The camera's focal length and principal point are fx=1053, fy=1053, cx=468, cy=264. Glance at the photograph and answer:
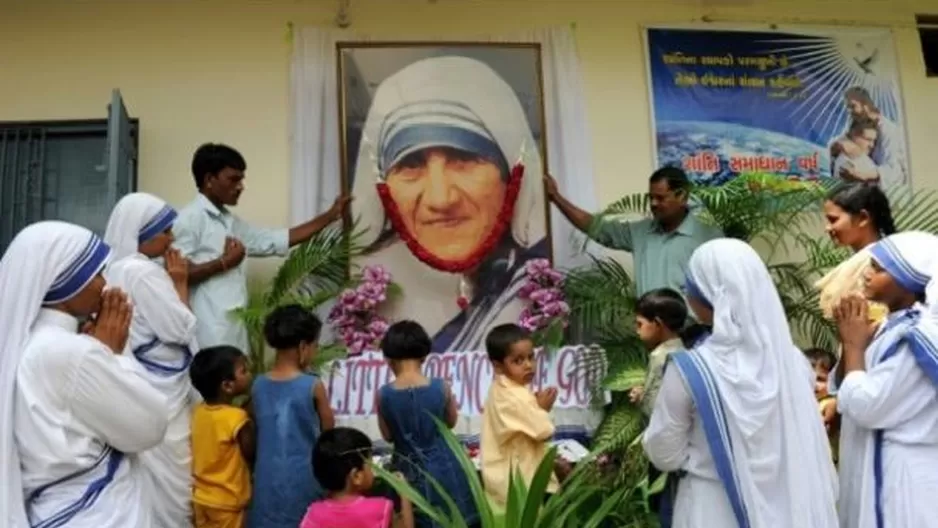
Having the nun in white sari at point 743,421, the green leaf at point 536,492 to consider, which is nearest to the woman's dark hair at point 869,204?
the nun in white sari at point 743,421

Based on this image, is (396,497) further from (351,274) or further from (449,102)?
(449,102)

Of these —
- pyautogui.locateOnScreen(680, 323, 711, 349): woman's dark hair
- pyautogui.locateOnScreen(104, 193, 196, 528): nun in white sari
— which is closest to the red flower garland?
pyautogui.locateOnScreen(104, 193, 196, 528): nun in white sari

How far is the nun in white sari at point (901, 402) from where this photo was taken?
2865mm

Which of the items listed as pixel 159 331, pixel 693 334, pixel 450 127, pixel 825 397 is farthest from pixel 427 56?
pixel 825 397

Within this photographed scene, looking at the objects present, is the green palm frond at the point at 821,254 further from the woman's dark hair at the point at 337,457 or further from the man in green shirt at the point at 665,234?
the woman's dark hair at the point at 337,457

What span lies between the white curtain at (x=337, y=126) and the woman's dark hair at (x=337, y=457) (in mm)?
2167

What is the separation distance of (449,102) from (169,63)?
4.91ft

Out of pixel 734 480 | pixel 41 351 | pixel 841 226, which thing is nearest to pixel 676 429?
pixel 734 480

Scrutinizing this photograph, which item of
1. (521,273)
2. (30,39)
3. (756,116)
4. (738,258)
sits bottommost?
(738,258)

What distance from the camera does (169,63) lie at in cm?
557

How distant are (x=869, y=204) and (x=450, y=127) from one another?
2.48 meters

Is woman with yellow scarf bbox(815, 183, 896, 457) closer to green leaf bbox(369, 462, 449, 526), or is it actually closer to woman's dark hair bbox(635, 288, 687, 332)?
woman's dark hair bbox(635, 288, 687, 332)

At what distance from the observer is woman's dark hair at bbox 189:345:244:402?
12.1ft

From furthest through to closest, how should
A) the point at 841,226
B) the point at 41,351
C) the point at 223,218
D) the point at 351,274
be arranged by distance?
1. the point at 351,274
2. the point at 223,218
3. the point at 841,226
4. the point at 41,351
